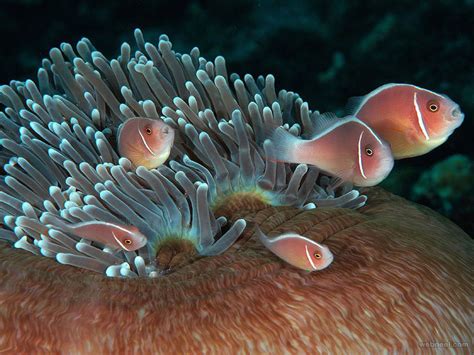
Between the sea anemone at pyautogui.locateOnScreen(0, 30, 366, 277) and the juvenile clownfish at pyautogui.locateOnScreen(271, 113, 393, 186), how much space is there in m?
0.08

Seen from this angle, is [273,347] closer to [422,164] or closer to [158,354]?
[158,354]

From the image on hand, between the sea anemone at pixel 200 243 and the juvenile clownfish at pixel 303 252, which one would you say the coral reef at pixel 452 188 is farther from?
the juvenile clownfish at pixel 303 252

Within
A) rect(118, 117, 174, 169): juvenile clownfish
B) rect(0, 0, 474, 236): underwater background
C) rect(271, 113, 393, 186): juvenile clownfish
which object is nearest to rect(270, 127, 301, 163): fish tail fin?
rect(271, 113, 393, 186): juvenile clownfish

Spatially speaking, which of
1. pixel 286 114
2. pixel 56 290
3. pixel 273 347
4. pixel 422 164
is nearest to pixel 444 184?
pixel 422 164

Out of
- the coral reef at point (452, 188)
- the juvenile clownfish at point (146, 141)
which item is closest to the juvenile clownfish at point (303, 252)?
the juvenile clownfish at point (146, 141)

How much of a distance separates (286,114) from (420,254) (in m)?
0.93

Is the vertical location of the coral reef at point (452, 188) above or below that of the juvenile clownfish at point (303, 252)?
below

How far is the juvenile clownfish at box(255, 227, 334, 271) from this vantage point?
4.15 ft

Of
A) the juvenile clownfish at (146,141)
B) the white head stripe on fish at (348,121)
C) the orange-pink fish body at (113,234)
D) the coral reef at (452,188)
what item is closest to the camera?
the orange-pink fish body at (113,234)

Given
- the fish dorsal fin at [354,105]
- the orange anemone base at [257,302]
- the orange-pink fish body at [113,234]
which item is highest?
the fish dorsal fin at [354,105]

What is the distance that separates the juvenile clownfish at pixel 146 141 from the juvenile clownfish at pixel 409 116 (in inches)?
26.9

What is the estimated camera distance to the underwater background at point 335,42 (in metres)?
3.11

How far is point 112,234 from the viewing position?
1438 millimetres

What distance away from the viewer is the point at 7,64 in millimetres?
4664
